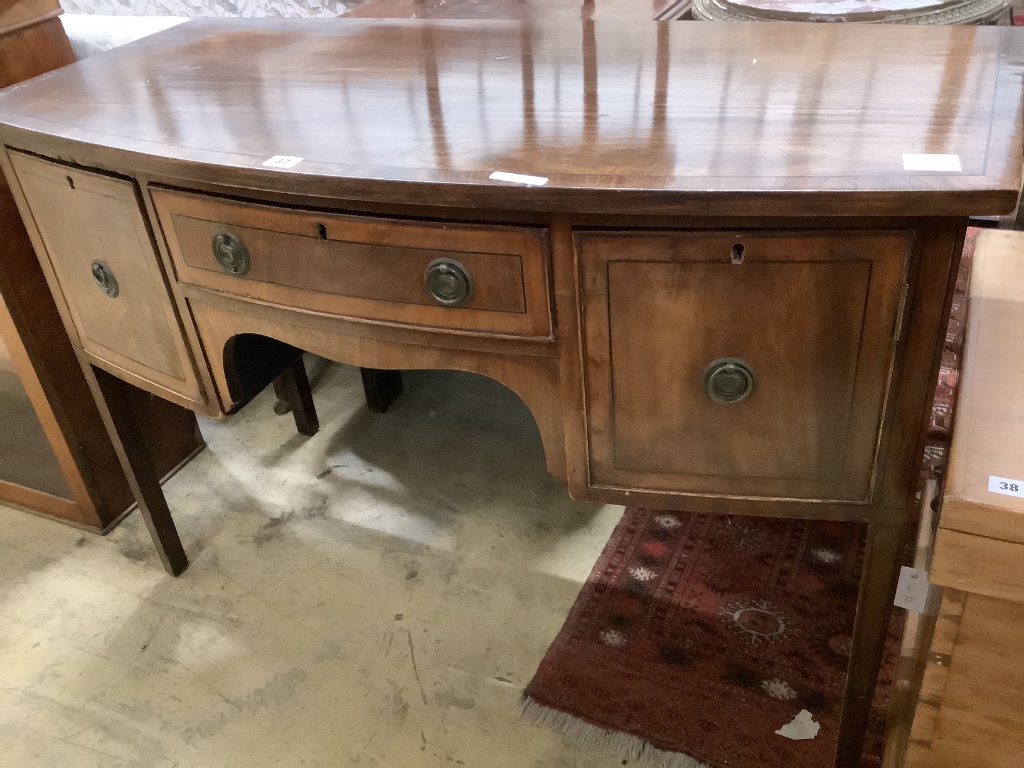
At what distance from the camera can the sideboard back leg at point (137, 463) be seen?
3.95 feet

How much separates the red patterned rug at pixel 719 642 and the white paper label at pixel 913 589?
0.18 m

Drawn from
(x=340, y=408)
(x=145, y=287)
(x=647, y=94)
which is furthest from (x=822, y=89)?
(x=340, y=408)

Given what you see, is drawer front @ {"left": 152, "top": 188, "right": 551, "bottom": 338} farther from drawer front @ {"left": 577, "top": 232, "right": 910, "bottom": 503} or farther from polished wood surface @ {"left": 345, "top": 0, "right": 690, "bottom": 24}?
polished wood surface @ {"left": 345, "top": 0, "right": 690, "bottom": 24}

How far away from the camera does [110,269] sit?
0.99 meters

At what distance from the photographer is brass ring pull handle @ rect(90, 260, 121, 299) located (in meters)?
0.99

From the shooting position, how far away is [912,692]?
0.91 metres

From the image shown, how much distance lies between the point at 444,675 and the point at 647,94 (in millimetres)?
801

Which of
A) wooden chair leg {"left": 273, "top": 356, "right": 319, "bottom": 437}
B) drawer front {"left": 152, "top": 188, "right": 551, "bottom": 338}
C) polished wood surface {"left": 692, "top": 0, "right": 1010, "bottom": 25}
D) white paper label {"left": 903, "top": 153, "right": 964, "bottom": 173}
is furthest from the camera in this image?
wooden chair leg {"left": 273, "top": 356, "right": 319, "bottom": 437}

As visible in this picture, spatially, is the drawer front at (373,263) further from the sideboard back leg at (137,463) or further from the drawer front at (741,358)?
the sideboard back leg at (137,463)

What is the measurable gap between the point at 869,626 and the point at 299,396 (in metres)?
1.11

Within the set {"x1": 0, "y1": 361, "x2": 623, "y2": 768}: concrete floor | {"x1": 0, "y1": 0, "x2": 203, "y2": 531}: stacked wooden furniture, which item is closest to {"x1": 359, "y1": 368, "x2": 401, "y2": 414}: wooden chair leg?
{"x1": 0, "y1": 361, "x2": 623, "y2": 768}: concrete floor

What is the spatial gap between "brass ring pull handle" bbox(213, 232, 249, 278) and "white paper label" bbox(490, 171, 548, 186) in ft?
0.99

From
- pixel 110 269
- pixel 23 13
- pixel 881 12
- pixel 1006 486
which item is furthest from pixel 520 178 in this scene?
pixel 23 13

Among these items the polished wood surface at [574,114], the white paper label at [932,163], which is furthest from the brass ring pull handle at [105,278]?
the white paper label at [932,163]
